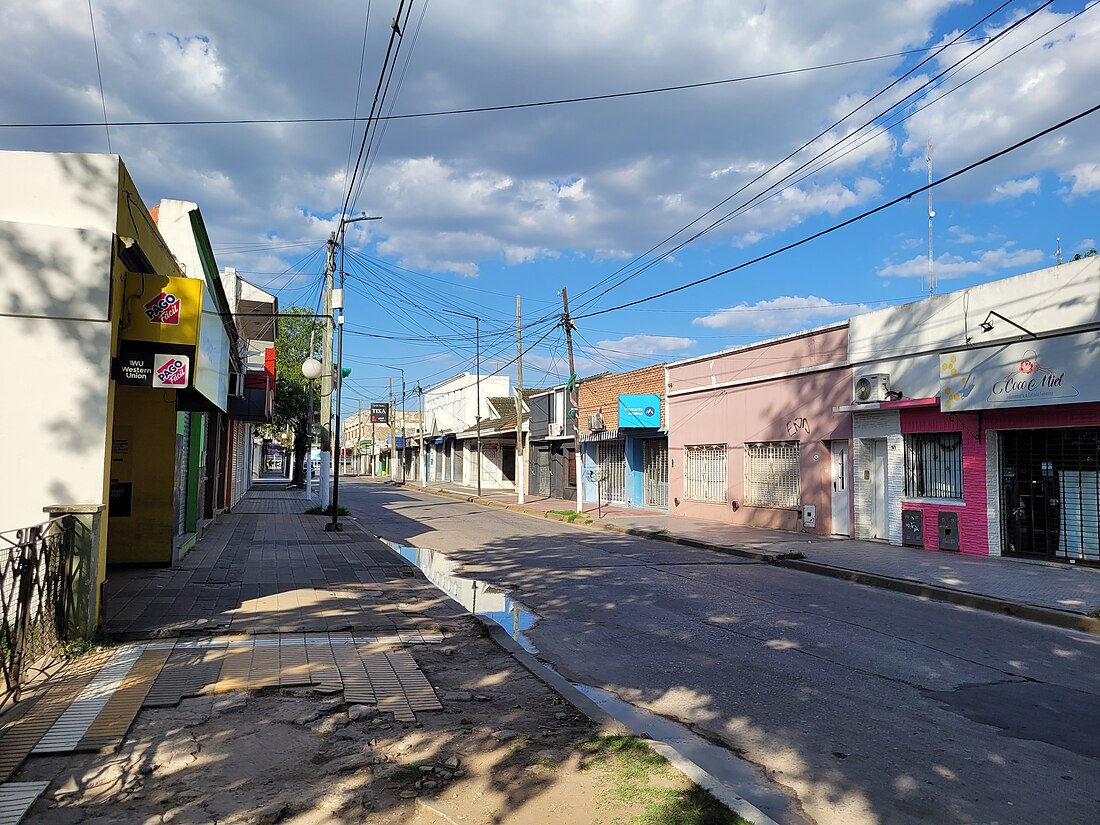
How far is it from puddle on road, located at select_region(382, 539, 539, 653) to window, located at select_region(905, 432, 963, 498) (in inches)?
387

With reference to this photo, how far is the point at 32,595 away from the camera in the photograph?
20.4 feet

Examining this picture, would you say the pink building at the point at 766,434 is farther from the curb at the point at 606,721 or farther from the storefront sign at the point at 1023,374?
the curb at the point at 606,721

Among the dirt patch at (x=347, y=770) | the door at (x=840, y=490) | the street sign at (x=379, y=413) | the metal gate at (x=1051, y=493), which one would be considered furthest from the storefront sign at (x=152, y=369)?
the street sign at (x=379, y=413)

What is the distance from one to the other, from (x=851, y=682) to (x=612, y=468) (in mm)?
25730

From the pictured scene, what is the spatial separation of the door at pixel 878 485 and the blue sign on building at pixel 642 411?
994 centimetres

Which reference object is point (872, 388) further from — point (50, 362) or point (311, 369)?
point (50, 362)

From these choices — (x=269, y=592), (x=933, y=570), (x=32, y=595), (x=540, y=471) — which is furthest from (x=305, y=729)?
(x=540, y=471)

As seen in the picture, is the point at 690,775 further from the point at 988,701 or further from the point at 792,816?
the point at 988,701

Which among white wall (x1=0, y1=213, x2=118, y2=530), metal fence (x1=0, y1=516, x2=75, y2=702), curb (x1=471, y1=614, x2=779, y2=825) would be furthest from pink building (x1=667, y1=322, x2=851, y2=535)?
metal fence (x1=0, y1=516, x2=75, y2=702)

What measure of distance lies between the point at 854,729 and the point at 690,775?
1.80m

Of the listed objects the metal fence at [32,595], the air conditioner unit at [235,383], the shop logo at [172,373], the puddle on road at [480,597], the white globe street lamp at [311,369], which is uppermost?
the white globe street lamp at [311,369]

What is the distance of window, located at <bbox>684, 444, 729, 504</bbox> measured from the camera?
2383 cm

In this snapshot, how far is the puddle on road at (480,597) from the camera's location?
920cm

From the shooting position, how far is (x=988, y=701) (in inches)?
251
